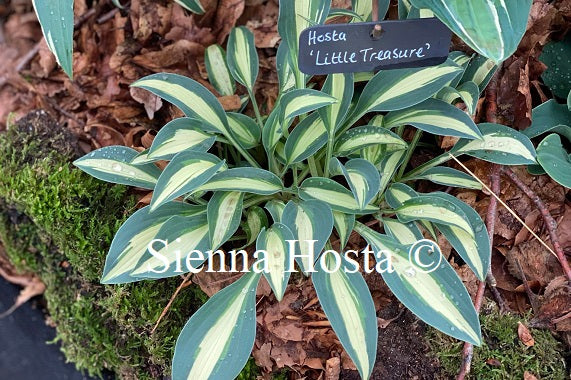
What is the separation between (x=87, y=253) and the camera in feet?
3.74

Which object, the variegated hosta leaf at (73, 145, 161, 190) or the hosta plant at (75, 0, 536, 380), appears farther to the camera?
the variegated hosta leaf at (73, 145, 161, 190)

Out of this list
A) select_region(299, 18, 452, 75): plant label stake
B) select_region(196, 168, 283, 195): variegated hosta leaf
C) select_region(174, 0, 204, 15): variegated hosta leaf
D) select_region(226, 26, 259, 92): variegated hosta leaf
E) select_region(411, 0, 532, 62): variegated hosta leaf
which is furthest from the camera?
select_region(174, 0, 204, 15): variegated hosta leaf

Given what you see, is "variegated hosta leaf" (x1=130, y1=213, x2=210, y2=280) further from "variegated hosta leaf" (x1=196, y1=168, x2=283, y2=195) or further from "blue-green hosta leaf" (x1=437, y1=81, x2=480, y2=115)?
"blue-green hosta leaf" (x1=437, y1=81, x2=480, y2=115)

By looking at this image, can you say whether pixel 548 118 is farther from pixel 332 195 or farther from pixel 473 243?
pixel 332 195

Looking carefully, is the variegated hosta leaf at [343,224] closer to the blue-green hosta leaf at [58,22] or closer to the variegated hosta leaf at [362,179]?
the variegated hosta leaf at [362,179]

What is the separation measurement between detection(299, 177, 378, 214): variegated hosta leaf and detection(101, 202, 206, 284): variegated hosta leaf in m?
0.24

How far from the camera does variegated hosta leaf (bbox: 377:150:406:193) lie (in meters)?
1.08

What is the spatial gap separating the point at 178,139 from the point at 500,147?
627 mm

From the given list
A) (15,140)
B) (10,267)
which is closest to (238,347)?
(15,140)

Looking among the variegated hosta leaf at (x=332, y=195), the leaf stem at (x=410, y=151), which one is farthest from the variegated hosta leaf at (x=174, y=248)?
the leaf stem at (x=410, y=151)

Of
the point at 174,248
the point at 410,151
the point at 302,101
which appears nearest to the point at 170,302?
the point at 174,248

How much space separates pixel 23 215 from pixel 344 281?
94cm

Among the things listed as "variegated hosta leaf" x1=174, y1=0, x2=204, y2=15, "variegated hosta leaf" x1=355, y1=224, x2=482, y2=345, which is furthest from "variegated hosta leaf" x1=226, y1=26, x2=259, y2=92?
"variegated hosta leaf" x1=355, y1=224, x2=482, y2=345

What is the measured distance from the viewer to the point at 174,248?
3.24ft
